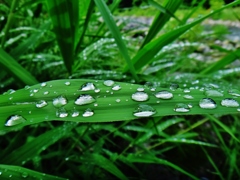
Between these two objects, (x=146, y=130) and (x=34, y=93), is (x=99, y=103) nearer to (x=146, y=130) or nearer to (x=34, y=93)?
(x=34, y=93)

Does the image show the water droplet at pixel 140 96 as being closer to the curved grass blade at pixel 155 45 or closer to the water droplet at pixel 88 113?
the water droplet at pixel 88 113

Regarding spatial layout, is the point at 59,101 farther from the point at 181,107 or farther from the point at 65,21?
the point at 65,21

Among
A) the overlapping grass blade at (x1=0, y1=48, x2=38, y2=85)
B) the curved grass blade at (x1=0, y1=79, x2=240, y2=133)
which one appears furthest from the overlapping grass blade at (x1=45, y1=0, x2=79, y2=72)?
the curved grass blade at (x1=0, y1=79, x2=240, y2=133)

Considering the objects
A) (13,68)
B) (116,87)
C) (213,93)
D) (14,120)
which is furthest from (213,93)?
(13,68)

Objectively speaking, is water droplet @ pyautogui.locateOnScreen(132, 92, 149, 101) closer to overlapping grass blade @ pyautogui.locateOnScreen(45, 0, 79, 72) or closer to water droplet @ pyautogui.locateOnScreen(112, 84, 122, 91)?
water droplet @ pyautogui.locateOnScreen(112, 84, 122, 91)

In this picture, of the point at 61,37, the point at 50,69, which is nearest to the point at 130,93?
the point at 61,37

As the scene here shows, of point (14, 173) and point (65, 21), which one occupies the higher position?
point (65, 21)
